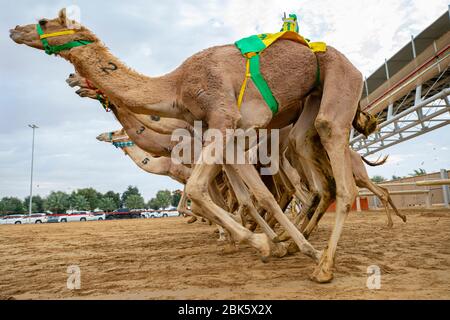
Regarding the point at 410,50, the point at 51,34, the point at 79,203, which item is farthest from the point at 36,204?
the point at 51,34

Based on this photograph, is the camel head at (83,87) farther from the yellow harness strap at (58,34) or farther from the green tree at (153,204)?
the green tree at (153,204)

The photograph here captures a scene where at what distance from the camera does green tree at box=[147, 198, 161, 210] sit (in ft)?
371

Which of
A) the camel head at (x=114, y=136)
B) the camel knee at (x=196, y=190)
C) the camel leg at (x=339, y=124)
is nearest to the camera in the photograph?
the camel knee at (x=196, y=190)

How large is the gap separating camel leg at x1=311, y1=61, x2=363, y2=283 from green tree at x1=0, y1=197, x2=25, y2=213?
10240cm

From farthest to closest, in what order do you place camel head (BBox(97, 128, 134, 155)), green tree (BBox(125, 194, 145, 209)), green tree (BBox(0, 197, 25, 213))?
1. green tree (BBox(125, 194, 145, 209))
2. green tree (BBox(0, 197, 25, 213))
3. camel head (BBox(97, 128, 134, 155))

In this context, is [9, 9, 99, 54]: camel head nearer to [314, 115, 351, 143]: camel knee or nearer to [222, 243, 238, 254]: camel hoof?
[314, 115, 351, 143]: camel knee

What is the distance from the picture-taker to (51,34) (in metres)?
4.25

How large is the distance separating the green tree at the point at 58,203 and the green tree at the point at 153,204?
2817 cm

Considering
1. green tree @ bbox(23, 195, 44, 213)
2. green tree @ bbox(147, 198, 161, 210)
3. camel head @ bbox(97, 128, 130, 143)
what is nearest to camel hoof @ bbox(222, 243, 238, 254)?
camel head @ bbox(97, 128, 130, 143)

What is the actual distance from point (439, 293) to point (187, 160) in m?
5.43

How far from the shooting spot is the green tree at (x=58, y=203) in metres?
90.5

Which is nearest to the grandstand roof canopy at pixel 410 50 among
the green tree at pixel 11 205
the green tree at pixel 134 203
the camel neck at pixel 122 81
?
the camel neck at pixel 122 81
